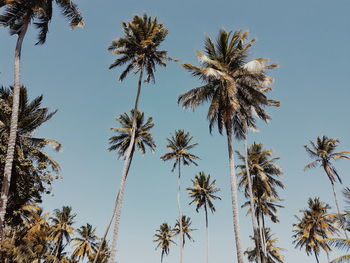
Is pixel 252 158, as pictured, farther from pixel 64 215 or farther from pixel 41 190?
pixel 64 215

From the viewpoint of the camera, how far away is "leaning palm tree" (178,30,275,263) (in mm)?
14842

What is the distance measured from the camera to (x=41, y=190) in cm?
1803

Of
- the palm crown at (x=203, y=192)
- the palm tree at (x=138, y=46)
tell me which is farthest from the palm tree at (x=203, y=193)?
the palm tree at (x=138, y=46)

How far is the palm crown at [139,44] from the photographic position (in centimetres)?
2100

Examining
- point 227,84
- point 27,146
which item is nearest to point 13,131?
point 27,146

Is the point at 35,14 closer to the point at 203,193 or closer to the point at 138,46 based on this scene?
the point at 138,46

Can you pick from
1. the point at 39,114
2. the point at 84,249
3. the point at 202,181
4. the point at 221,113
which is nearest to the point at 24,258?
the point at 39,114

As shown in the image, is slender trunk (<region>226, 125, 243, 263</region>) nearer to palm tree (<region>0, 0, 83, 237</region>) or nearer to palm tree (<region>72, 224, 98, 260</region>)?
palm tree (<region>0, 0, 83, 237</region>)

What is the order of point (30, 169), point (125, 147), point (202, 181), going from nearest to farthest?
1. point (30, 169)
2. point (125, 147)
3. point (202, 181)

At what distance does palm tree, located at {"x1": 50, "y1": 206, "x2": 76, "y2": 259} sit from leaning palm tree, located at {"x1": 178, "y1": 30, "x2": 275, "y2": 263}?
36456 millimetres

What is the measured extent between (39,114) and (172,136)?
71.8 ft

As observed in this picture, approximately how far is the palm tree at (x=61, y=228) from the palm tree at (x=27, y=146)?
27.3 metres

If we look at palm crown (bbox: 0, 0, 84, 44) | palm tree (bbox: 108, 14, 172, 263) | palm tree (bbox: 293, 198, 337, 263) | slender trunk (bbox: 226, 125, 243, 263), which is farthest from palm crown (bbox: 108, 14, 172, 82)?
palm tree (bbox: 293, 198, 337, 263)

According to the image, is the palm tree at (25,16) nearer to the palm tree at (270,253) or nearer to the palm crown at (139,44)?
the palm crown at (139,44)
